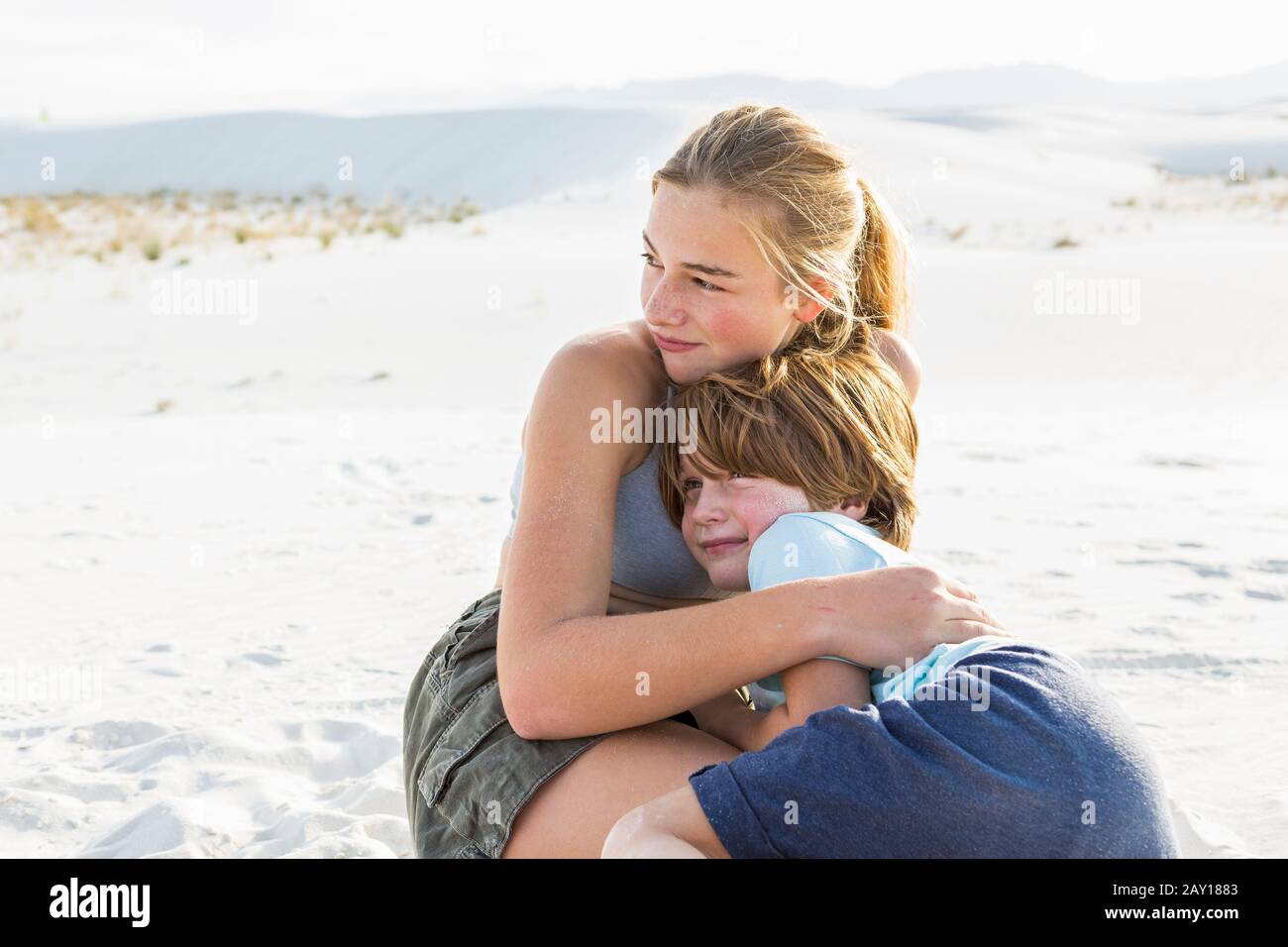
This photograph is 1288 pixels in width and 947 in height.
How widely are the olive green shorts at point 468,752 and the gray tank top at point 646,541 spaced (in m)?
0.26

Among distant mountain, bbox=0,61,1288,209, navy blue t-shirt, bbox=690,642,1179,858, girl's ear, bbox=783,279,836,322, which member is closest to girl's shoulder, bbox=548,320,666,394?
girl's ear, bbox=783,279,836,322

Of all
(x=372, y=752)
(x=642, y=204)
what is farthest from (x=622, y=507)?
(x=642, y=204)

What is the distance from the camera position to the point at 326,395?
33.5 feet

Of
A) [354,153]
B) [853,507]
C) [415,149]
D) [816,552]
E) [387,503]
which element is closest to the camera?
[816,552]

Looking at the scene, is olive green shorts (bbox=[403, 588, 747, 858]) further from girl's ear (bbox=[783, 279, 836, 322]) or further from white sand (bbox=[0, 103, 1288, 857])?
girl's ear (bbox=[783, 279, 836, 322])

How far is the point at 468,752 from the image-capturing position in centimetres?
239

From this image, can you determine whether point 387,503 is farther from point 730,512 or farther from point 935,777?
point 935,777

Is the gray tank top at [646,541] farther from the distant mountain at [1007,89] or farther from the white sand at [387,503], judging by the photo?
the distant mountain at [1007,89]

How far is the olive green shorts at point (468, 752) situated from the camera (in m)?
2.29

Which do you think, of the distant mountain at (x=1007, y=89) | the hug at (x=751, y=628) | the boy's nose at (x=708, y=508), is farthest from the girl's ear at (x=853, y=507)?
the distant mountain at (x=1007, y=89)

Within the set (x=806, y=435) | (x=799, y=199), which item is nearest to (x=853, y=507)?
(x=806, y=435)

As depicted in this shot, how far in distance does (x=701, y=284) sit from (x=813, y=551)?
0.60 meters
